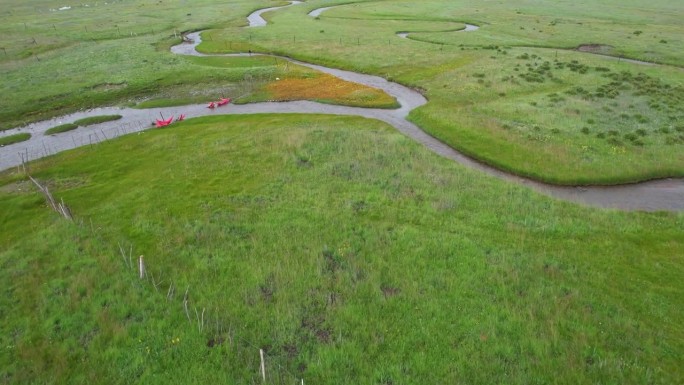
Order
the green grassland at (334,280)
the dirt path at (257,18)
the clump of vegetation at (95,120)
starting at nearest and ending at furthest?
1. the green grassland at (334,280)
2. the clump of vegetation at (95,120)
3. the dirt path at (257,18)

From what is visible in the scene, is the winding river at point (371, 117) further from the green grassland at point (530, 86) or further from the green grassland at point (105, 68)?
the green grassland at point (105, 68)

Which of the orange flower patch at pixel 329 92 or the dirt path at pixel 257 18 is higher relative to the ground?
the dirt path at pixel 257 18

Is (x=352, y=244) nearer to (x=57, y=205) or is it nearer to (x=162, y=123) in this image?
(x=57, y=205)

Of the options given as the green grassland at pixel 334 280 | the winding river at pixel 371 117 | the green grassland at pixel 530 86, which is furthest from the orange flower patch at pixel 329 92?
the green grassland at pixel 334 280

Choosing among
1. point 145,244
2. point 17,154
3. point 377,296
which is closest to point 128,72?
point 17,154

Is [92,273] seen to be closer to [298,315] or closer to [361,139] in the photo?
[298,315]

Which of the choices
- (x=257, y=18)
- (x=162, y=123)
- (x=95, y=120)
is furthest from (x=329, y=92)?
(x=257, y=18)
